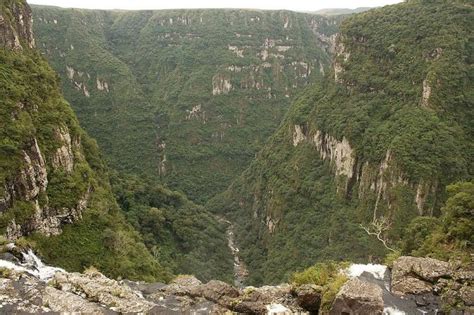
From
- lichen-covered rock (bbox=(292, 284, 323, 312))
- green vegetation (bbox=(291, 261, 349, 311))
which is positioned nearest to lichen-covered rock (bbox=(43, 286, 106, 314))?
lichen-covered rock (bbox=(292, 284, 323, 312))

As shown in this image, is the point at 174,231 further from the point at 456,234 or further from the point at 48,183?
the point at 456,234

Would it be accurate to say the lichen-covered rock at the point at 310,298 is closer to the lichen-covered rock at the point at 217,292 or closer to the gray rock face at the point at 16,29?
the lichen-covered rock at the point at 217,292

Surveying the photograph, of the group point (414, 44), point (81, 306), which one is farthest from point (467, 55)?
point (81, 306)

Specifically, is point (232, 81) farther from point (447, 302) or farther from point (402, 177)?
point (447, 302)

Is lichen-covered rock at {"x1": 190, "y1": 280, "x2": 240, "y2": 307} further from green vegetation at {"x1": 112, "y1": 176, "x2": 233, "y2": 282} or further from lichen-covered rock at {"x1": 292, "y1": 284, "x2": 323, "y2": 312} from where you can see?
green vegetation at {"x1": 112, "y1": 176, "x2": 233, "y2": 282}

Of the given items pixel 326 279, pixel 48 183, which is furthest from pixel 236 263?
pixel 326 279

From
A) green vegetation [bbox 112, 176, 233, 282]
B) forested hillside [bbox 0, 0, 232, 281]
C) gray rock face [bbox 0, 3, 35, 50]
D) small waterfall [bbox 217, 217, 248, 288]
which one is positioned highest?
gray rock face [bbox 0, 3, 35, 50]
